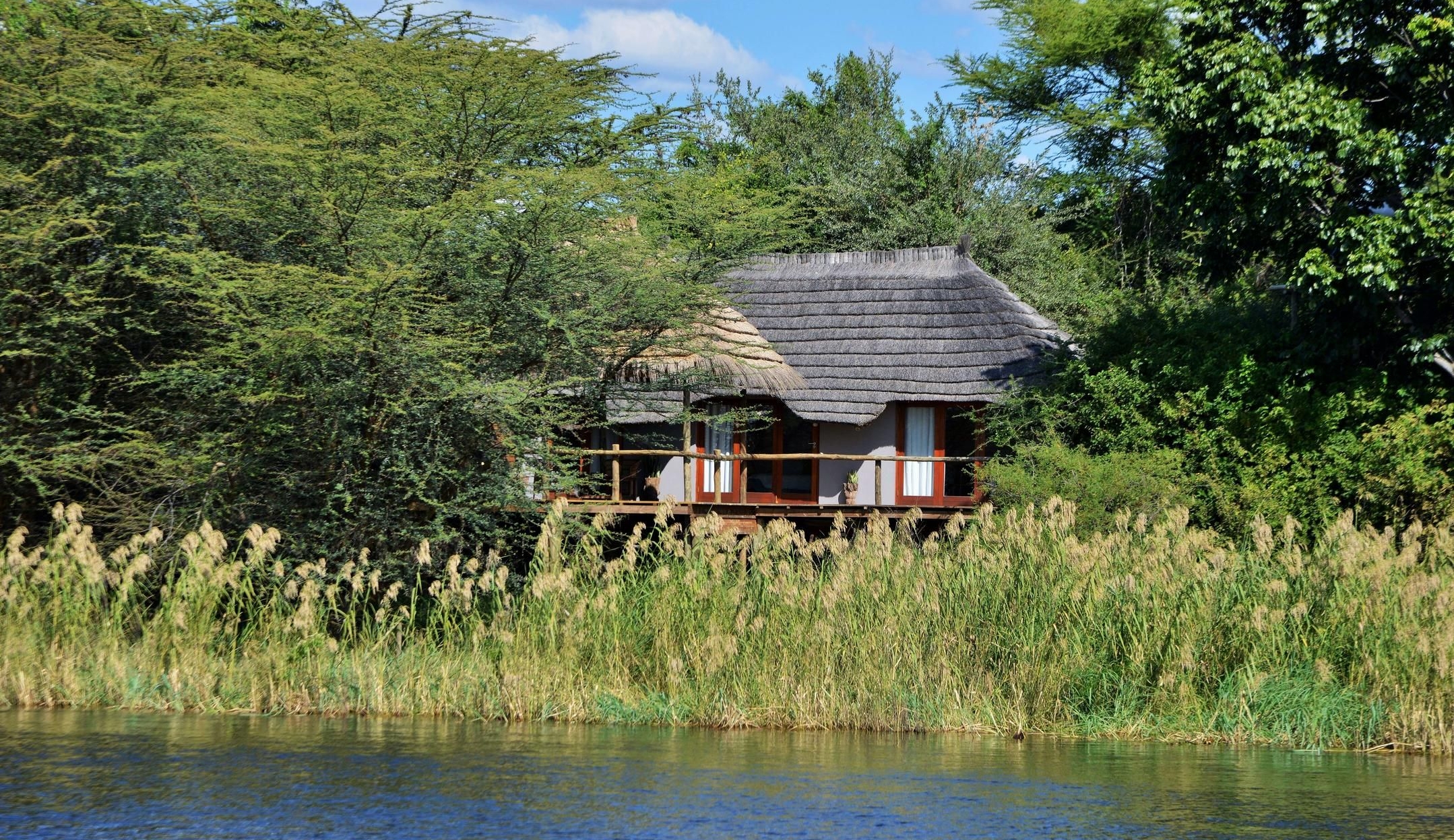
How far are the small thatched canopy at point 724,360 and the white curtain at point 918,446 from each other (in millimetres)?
1930

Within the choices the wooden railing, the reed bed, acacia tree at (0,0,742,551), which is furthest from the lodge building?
the reed bed

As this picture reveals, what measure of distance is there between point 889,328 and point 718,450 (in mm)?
3539

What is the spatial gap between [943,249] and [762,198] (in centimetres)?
334

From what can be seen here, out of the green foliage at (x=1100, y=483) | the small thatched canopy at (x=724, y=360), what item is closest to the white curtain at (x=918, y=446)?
the small thatched canopy at (x=724, y=360)

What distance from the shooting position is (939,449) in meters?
25.3

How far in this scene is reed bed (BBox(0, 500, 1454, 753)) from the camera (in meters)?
11.0

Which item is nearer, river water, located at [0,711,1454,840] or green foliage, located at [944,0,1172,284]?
river water, located at [0,711,1454,840]

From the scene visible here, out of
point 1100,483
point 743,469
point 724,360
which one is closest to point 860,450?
point 743,469

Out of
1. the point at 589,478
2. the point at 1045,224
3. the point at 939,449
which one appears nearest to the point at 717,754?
the point at 589,478

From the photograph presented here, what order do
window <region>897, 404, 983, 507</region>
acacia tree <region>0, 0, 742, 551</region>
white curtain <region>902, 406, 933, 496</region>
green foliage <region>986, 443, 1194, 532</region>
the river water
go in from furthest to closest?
white curtain <region>902, 406, 933, 496</region> → window <region>897, 404, 983, 507</region> → green foliage <region>986, 443, 1194, 532</region> → acacia tree <region>0, 0, 742, 551</region> → the river water

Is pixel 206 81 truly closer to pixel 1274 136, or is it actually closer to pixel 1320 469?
pixel 1274 136

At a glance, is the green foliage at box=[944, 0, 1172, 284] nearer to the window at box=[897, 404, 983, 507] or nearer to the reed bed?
the window at box=[897, 404, 983, 507]

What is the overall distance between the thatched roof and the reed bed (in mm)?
11213

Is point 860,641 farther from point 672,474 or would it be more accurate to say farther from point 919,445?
point 919,445
